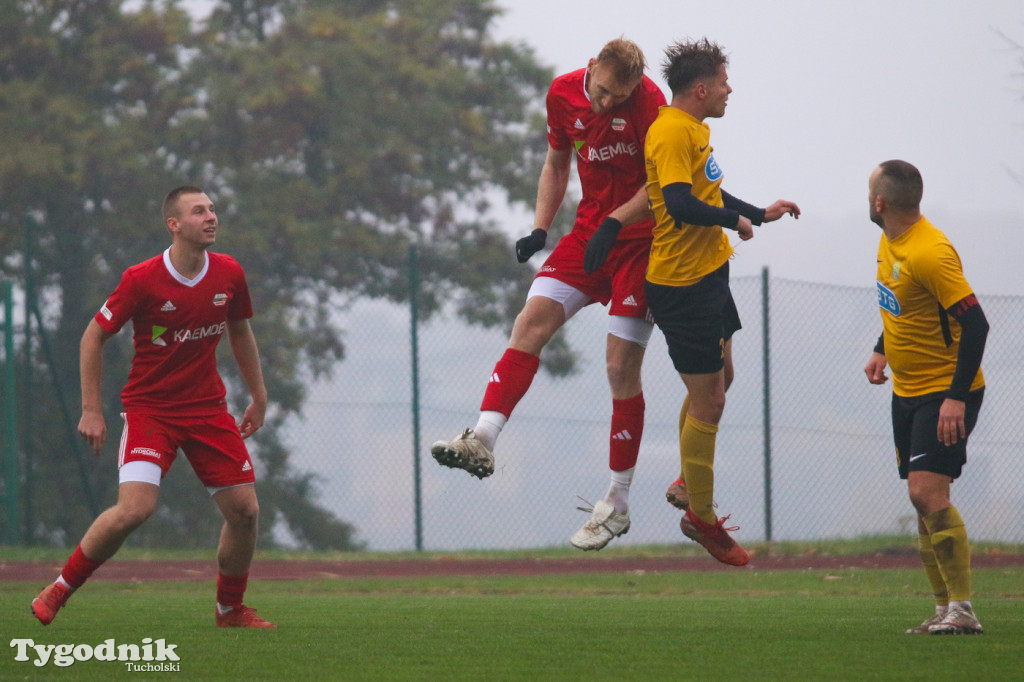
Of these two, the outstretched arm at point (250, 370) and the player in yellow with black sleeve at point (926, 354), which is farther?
the outstretched arm at point (250, 370)

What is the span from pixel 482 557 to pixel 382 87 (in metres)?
7.54

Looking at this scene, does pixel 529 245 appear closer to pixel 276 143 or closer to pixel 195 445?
pixel 195 445

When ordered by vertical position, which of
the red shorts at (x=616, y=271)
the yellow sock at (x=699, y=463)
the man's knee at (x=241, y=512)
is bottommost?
the man's knee at (x=241, y=512)

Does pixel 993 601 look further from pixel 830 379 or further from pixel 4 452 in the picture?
pixel 4 452

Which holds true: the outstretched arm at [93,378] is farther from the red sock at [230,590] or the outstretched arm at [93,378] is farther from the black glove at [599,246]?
the black glove at [599,246]

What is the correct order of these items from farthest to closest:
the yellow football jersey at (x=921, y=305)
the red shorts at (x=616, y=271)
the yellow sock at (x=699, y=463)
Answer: the red shorts at (x=616, y=271), the yellow sock at (x=699, y=463), the yellow football jersey at (x=921, y=305)

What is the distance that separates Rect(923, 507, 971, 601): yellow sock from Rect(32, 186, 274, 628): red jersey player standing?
2.95 meters

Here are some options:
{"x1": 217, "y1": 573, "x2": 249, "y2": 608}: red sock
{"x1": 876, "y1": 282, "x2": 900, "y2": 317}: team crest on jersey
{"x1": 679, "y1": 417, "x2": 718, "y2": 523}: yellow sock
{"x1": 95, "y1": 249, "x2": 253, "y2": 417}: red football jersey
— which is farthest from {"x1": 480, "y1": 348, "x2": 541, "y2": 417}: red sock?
{"x1": 876, "y1": 282, "x2": 900, "y2": 317}: team crest on jersey

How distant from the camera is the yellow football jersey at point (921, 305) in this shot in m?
4.72

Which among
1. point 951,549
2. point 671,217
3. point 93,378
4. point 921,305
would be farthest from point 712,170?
point 93,378

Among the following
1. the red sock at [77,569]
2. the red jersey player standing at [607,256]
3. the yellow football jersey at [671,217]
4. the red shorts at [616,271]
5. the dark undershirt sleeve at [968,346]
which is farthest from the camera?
the red shorts at [616,271]

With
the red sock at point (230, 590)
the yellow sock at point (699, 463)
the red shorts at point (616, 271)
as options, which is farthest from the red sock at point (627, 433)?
the red sock at point (230, 590)

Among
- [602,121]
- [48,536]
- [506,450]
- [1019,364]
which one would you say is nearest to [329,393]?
[506,450]

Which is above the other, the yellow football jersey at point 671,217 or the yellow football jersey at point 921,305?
the yellow football jersey at point 671,217
